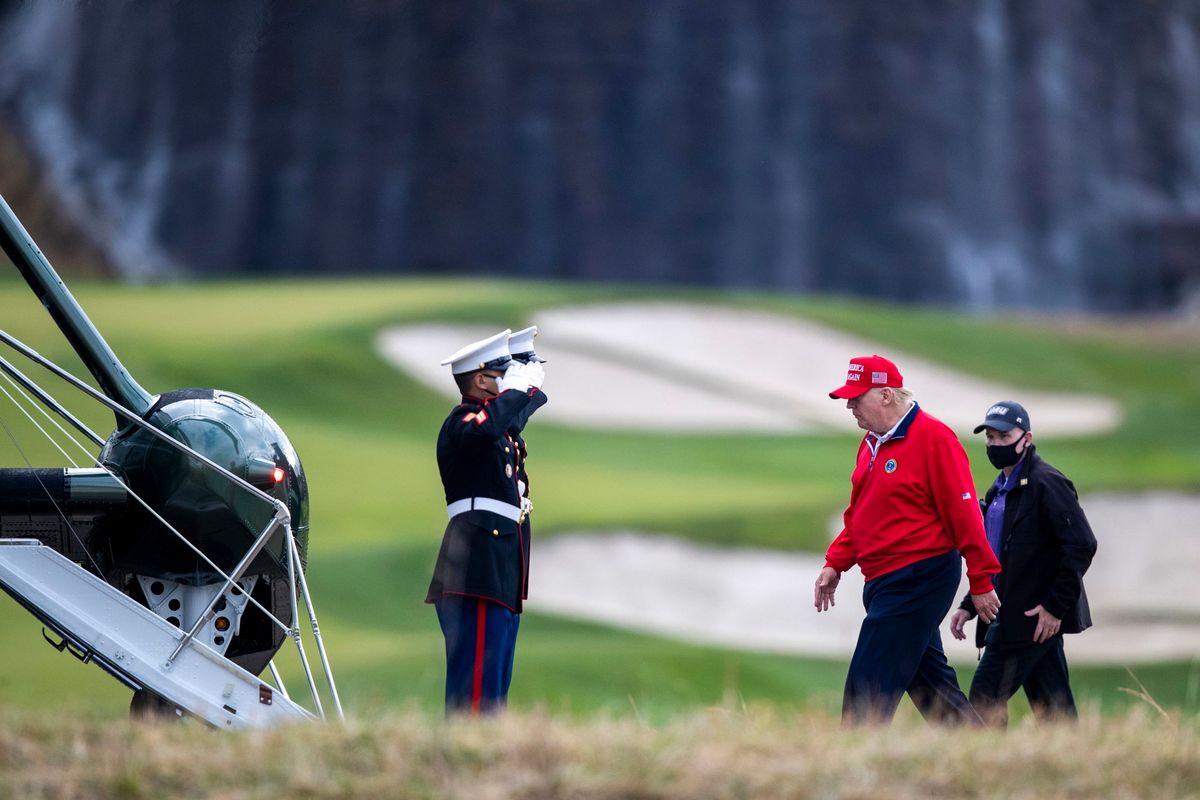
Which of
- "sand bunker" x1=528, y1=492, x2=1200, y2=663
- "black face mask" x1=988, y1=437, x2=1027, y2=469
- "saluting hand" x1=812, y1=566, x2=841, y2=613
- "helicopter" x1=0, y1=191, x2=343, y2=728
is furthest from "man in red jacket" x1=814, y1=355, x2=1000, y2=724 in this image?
"sand bunker" x1=528, y1=492, x2=1200, y2=663

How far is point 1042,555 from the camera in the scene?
6.65 meters

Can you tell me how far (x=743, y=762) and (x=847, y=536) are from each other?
2557 mm

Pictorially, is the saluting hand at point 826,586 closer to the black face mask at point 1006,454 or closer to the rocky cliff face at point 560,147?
the black face mask at point 1006,454

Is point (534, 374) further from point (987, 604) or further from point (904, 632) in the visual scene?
point (987, 604)

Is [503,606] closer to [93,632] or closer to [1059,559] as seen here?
[93,632]

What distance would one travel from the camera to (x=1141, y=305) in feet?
130

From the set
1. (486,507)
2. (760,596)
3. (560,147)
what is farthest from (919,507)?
(560,147)

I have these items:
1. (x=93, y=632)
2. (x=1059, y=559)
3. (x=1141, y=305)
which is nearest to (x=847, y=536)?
(x=1059, y=559)

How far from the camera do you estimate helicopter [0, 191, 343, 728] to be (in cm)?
541

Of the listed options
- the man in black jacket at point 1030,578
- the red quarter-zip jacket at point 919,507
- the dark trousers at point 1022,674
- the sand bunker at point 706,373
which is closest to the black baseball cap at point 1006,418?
the man in black jacket at point 1030,578

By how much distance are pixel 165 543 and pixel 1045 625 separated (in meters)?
Answer: 3.61

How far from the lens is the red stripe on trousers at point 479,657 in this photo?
232 inches

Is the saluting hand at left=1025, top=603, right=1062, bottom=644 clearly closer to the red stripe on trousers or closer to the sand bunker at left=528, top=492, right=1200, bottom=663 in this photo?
the red stripe on trousers

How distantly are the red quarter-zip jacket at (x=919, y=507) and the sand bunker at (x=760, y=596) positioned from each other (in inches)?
280
